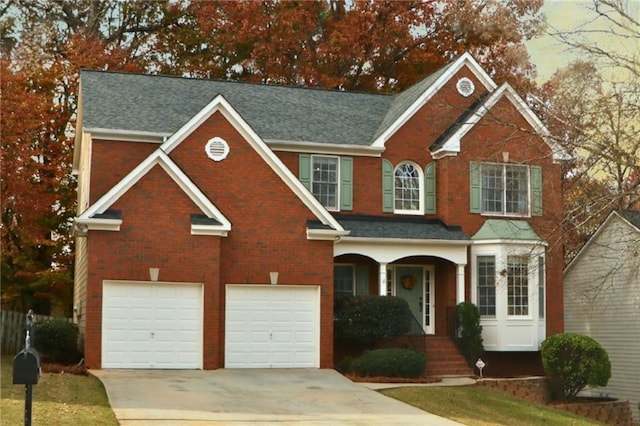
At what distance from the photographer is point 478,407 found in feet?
67.9

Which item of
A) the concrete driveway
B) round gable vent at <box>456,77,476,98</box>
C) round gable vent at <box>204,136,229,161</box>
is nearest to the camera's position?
the concrete driveway

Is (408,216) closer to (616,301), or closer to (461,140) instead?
(461,140)

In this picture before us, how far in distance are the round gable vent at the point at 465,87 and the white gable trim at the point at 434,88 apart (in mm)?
346

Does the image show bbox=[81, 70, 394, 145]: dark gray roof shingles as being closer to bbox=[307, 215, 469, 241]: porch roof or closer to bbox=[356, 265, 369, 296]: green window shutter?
bbox=[307, 215, 469, 241]: porch roof

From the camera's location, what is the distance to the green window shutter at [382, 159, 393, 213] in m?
29.6

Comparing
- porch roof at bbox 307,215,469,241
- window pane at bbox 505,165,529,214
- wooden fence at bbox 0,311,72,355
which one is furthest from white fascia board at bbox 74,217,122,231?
window pane at bbox 505,165,529,214

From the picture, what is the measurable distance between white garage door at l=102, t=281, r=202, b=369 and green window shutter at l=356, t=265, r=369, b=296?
21.4 feet

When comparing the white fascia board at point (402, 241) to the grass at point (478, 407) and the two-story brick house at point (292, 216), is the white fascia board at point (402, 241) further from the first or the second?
the grass at point (478, 407)

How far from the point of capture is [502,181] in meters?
30.2

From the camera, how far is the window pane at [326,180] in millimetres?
29125

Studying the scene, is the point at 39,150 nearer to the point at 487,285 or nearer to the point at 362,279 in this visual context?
the point at 362,279

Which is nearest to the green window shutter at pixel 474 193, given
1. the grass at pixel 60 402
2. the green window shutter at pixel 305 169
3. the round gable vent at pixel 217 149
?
the green window shutter at pixel 305 169

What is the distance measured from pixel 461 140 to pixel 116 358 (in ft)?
Answer: 40.9

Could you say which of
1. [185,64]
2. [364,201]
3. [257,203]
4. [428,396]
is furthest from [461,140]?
[185,64]
